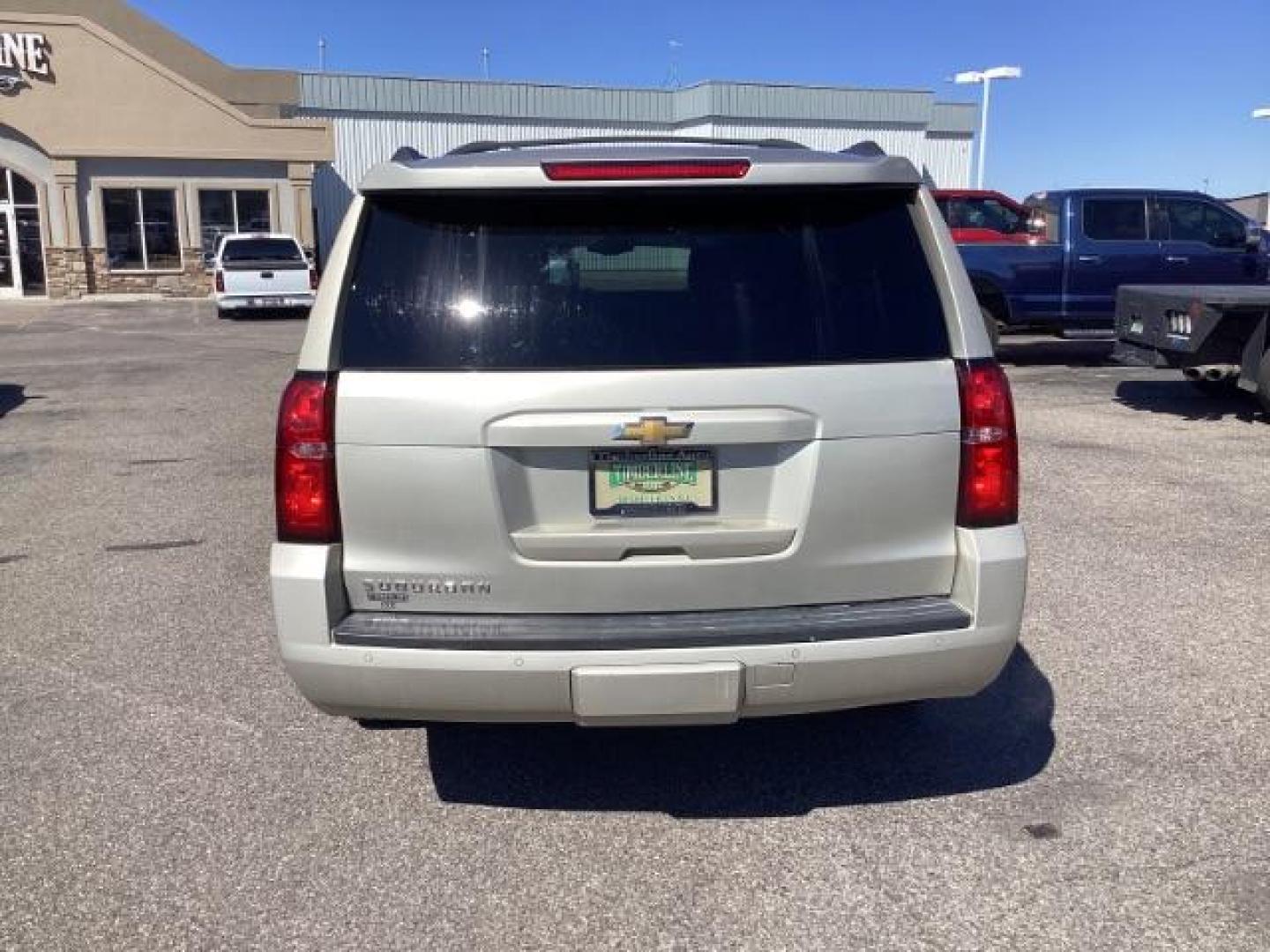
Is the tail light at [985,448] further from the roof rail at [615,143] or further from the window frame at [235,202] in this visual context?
the window frame at [235,202]

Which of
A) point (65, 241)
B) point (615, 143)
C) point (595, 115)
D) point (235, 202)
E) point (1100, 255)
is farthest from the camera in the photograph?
point (595, 115)

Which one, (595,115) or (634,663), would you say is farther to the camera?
(595,115)

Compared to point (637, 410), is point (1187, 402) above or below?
below

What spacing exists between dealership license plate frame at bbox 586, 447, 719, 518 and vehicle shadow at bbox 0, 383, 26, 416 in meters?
10.6

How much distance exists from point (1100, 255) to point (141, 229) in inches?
1030

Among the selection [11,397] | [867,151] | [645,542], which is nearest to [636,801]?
[645,542]

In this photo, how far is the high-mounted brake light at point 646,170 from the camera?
305cm

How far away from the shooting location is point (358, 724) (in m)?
4.13

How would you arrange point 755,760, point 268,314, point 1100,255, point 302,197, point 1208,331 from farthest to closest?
point 302,197 → point 268,314 → point 1100,255 → point 1208,331 → point 755,760

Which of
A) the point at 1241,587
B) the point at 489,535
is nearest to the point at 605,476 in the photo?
the point at 489,535

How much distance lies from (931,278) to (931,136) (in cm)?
4635

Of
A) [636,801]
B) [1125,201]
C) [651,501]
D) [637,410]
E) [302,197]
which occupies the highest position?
[302,197]

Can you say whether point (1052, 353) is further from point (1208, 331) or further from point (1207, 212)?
point (1208, 331)

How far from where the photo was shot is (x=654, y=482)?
3.08 metres
